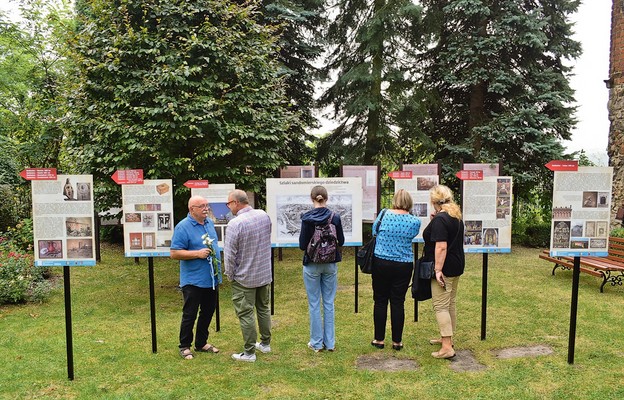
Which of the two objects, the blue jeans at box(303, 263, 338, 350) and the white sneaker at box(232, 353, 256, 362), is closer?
the white sneaker at box(232, 353, 256, 362)

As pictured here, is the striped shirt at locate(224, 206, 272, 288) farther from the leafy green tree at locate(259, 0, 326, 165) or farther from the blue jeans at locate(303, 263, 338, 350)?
the leafy green tree at locate(259, 0, 326, 165)

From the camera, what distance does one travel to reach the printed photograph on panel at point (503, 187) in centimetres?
586

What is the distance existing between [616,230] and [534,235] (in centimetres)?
339

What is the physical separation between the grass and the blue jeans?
0.71 ft

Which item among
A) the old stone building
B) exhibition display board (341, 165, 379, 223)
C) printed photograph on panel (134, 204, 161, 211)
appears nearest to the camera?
printed photograph on panel (134, 204, 161, 211)

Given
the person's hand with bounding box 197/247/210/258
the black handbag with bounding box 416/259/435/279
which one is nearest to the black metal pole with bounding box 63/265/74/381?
the person's hand with bounding box 197/247/210/258

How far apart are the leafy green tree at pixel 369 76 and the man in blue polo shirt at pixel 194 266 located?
8837 millimetres

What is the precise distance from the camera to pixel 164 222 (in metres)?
5.83

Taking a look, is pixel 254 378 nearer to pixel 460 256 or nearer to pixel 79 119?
pixel 460 256

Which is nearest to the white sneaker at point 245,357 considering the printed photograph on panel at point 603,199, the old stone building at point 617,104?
the printed photograph on panel at point 603,199

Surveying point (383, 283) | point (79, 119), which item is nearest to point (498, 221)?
point (383, 283)

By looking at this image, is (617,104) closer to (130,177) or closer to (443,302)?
(443,302)

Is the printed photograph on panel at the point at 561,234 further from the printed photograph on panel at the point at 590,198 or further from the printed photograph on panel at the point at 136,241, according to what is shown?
the printed photograph on panel at the point at 136,241

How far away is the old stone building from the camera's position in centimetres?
1195
